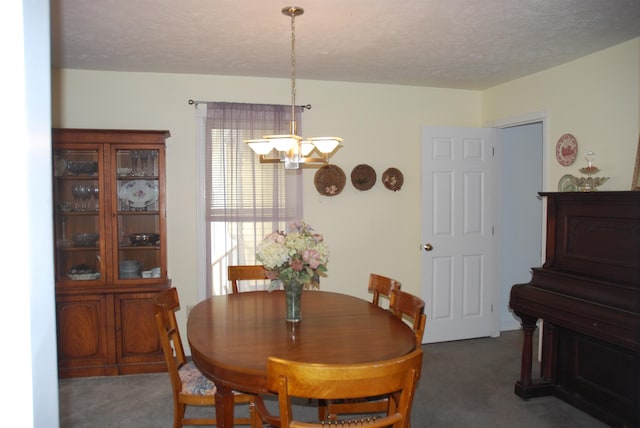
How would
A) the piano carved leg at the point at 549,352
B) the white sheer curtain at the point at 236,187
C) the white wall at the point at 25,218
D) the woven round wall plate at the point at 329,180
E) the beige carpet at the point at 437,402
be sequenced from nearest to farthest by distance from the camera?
the white wall at the point at 25,218, the beige carpet at the point at 437,402, the piano carved leg at the point at 549,352, the white sheer curtain at the point at 236,187, the woven round wall plate at the point at 329,180

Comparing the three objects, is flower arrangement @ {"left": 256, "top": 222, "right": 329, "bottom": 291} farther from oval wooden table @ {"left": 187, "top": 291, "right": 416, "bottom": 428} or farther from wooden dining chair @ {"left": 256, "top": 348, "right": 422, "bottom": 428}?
wooden dining chair @ {"left": 256, "top": 348, "right": 422, "bottom": 428}

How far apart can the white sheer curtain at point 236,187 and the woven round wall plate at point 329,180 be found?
0.32m

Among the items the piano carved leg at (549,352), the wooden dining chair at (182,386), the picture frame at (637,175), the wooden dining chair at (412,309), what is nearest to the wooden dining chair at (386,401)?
the wooden dining chair at (412,309)

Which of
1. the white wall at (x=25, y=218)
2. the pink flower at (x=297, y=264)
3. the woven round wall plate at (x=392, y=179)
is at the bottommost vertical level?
the pink flower at (x=297, y=264)

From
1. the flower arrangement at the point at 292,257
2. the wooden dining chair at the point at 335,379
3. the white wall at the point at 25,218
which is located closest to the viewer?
the white wall at the point at 25,218

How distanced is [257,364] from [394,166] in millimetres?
3153

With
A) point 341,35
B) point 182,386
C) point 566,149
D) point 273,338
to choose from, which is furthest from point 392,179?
point 182,386

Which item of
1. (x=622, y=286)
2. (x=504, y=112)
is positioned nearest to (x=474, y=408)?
(x=622, y=286)

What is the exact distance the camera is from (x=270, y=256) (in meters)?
2.24

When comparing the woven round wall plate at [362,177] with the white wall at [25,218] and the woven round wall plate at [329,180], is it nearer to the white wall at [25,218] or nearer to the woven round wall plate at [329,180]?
the woven round wall plate at [329,180]

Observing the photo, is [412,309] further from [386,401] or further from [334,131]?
[334,131]

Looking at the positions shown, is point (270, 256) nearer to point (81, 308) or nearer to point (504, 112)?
point (81, 308)

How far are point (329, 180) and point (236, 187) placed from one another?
0.91 meters

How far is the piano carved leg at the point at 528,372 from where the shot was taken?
3.24 metres
